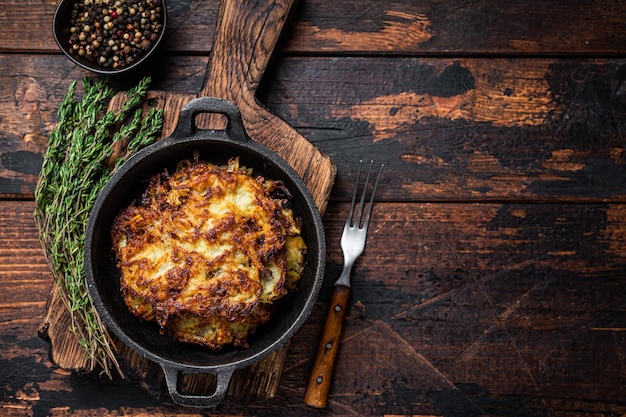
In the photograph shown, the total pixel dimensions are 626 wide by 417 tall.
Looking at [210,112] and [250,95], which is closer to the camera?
[210,112]

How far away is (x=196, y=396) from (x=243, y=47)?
1.40 m

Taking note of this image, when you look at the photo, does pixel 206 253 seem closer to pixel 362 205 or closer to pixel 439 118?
pixel 362 205

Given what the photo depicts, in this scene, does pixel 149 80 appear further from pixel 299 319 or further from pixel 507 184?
pixel 507 184

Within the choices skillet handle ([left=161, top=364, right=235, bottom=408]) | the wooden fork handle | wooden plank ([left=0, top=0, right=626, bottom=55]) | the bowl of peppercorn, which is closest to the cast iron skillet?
skillet handle ([left=161, top=364, right=235, bottom=408])

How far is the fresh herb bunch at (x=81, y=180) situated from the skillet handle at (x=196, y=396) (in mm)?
409

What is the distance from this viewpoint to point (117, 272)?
8.50 ft

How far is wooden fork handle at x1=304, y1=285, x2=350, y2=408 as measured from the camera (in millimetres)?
2820

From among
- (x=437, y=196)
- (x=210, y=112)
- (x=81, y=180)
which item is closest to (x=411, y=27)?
(x=437, y=196)

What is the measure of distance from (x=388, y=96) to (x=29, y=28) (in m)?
1.62

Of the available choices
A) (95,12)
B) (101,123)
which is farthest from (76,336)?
(95,12)

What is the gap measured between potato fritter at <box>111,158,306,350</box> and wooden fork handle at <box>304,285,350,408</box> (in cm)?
38

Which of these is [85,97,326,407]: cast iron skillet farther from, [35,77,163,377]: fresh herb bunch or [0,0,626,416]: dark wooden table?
[0,0,626,416]: dark wooden table

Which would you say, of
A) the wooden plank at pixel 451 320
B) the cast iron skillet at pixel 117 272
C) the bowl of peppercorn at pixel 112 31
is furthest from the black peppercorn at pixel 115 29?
the wooden plank at pixel 451 320

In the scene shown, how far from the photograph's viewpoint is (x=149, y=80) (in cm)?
272
